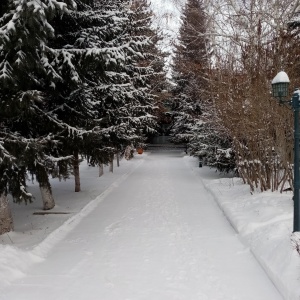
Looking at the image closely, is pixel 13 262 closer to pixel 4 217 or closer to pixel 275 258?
pixel 4 217

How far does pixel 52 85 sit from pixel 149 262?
4.44m

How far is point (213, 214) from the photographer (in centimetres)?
905

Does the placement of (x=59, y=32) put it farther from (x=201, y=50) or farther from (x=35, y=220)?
(x=201, y=50)

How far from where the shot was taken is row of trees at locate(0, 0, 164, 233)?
569cm

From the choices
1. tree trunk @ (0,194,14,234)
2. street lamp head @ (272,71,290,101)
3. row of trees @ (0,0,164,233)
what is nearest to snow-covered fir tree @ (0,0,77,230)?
row of trees @ (0,0,164,233)

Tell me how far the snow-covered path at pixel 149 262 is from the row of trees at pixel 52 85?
1.41 m

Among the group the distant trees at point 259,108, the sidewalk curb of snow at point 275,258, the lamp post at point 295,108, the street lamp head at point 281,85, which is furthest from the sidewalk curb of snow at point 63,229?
the street lamp head at point 281,85

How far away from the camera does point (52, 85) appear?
8.02 metres

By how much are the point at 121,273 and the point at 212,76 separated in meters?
7.98

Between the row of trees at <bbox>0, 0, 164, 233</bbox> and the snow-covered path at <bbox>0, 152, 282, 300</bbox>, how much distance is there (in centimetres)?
141

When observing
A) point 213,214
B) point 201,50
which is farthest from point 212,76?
point 201,50

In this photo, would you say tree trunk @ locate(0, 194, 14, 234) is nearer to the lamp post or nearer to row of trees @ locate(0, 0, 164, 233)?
row of trees @ locate(0, 0, 164, 233)

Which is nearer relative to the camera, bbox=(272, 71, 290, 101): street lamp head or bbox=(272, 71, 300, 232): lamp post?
bbox=(272, 71, 300, 232): lamp post

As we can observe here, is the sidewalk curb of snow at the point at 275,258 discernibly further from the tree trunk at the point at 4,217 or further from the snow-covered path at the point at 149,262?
the tree trunk at the point at 4,217
